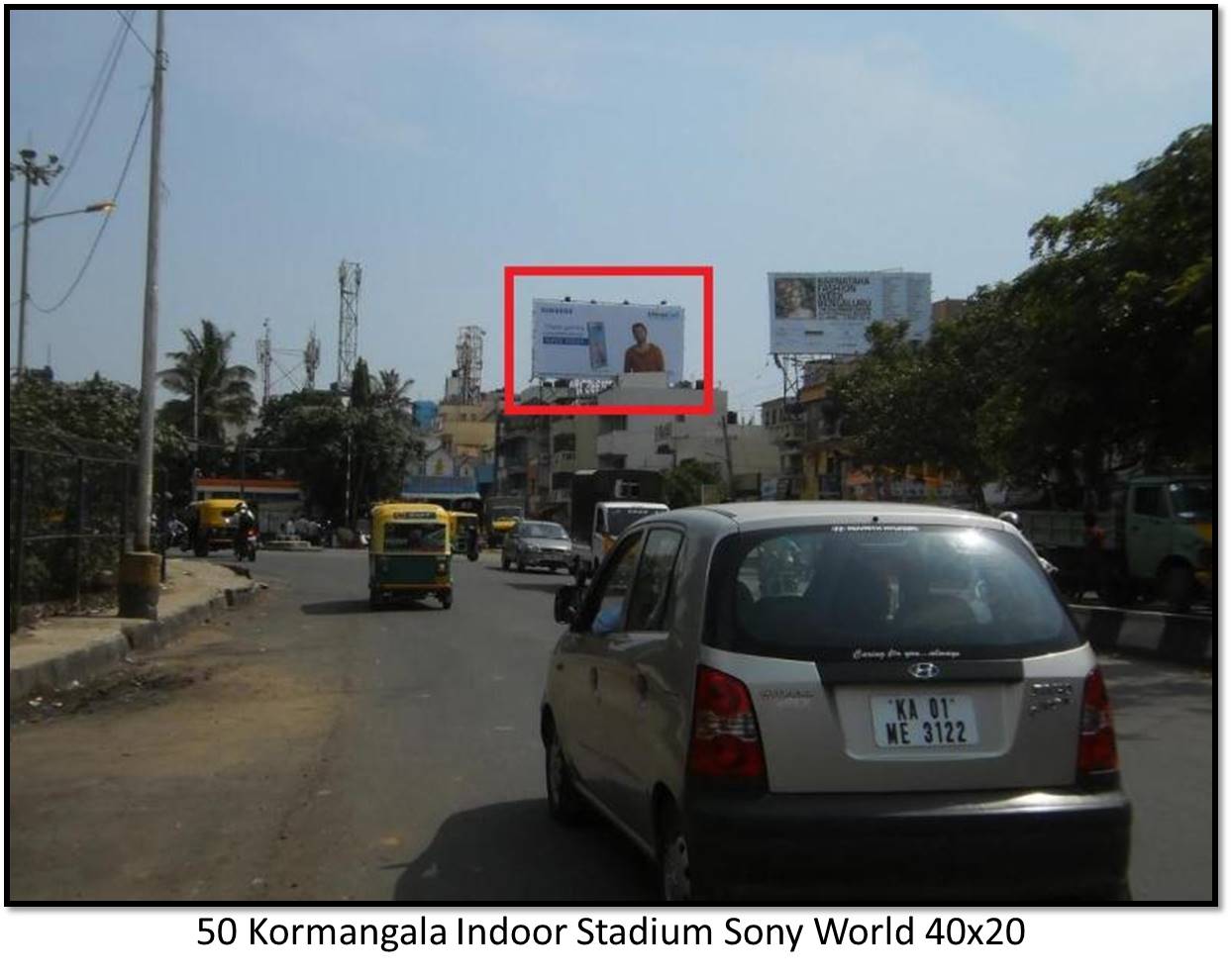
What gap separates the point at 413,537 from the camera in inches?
927

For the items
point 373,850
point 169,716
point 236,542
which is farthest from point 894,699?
point 236,542

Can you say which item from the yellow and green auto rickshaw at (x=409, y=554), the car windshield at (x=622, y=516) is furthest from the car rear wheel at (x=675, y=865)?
the car windshield at (x=622, y=516)

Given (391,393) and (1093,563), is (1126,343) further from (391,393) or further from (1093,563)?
(391,393)

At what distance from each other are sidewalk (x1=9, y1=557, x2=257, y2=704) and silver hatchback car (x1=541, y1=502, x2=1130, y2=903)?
330 inches

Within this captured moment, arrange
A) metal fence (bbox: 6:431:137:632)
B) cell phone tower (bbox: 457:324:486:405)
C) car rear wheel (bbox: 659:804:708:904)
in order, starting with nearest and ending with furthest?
car rear wheel (bbox: 659:804:708:904) < metal fence (bbox: 6:431:137:632) < cell phone tower (bbox: 457:324:486:405)

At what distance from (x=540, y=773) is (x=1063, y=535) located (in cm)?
894

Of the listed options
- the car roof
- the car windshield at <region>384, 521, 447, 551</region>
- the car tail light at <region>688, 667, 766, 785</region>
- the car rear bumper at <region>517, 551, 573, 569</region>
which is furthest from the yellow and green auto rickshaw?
the car tail light at <region>688, 667, 766, 785</region>

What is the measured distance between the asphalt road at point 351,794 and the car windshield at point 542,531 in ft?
78.7

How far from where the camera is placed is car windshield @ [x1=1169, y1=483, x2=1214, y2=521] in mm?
5047

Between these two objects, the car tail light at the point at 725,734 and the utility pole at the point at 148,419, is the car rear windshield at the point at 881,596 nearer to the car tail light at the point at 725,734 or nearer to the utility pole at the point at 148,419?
the car tail light at the point at 725,734

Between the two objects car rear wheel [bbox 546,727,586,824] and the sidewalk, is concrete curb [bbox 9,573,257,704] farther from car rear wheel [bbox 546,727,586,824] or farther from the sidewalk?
car rear wheel [bbox 546,727,586,824]

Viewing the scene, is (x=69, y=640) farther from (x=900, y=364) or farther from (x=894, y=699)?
(x=900, y=364)

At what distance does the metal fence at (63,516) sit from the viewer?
1498 centimetres

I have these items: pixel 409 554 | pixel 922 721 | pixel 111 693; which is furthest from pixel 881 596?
pixel 409 554
